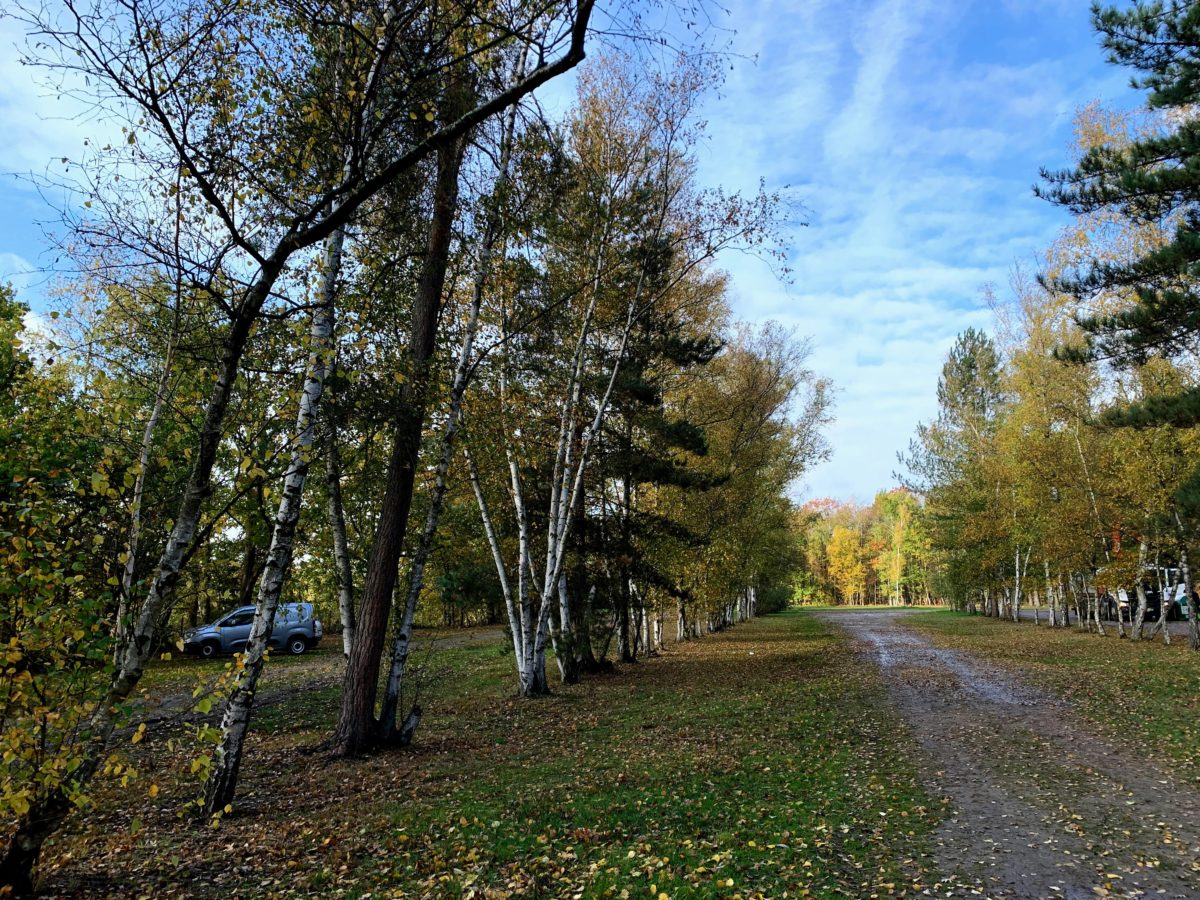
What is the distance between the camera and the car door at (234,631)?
22781mm

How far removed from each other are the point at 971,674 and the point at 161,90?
1710 centimetres

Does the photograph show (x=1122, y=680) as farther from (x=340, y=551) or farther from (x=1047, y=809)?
(x=340, y=551)

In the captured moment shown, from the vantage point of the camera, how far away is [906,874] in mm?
4727

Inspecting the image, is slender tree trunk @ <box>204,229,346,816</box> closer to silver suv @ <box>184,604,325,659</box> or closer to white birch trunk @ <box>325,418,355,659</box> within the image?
white birch trunk @ <box>325,418,355,659</box>

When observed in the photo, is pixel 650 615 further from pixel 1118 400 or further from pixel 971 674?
pixel 1118 400

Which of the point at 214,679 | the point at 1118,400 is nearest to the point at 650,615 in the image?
the point at 1118,400

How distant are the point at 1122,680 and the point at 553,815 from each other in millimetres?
12976

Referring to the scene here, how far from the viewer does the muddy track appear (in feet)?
15.1

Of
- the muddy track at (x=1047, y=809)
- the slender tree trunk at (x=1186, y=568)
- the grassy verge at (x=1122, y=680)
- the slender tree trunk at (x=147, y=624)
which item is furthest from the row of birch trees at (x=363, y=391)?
the slender tree trunk at (x=1186, y=568)

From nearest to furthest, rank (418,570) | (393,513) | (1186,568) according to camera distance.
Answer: (393,513) → (418,570) → (1186,568)

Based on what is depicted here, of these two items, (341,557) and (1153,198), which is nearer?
(341,557)

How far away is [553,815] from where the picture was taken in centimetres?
600

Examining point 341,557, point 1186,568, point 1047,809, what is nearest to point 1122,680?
point 1186,568

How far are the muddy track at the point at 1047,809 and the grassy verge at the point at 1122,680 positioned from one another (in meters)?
0.49
